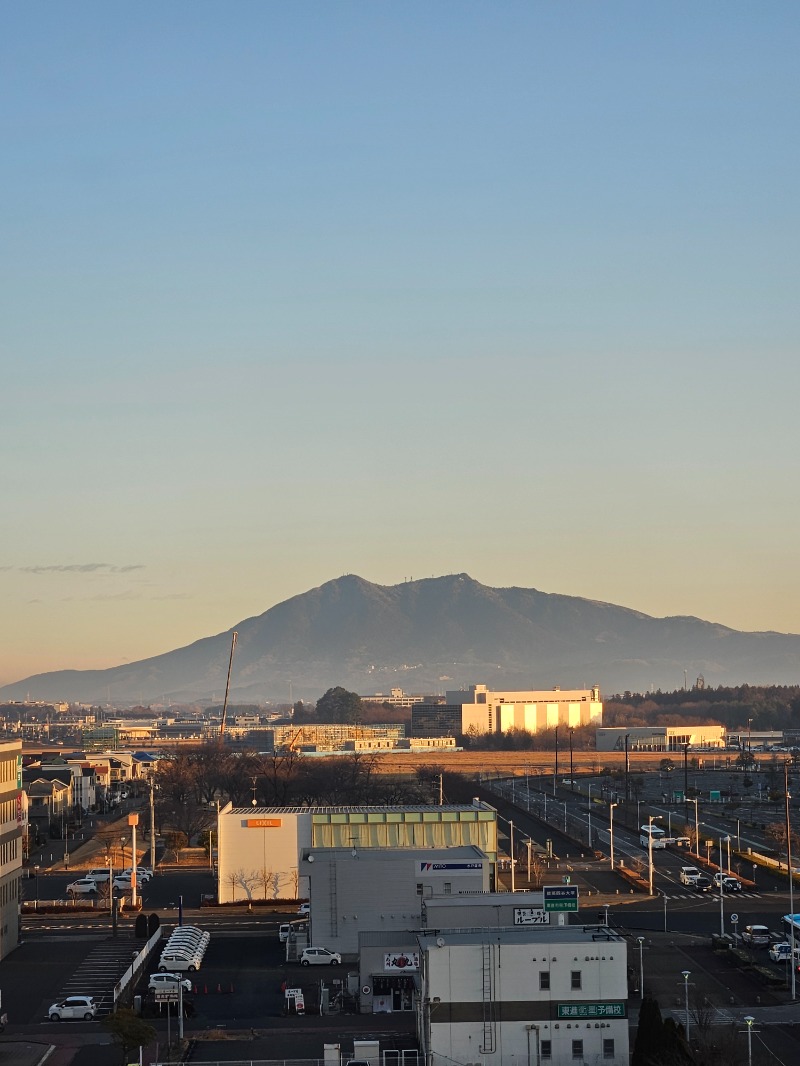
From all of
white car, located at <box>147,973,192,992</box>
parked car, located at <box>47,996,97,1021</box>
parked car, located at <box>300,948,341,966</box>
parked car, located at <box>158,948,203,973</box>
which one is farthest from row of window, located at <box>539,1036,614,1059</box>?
parked car, located at <box>158,948,203,973</box>

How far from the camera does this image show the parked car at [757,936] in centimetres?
3925

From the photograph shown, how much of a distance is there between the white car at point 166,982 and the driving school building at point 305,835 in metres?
10.6

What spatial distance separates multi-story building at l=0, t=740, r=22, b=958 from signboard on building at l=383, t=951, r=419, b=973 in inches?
460

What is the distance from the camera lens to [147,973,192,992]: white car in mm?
32438

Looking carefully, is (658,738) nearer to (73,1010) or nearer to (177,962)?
(177,962)

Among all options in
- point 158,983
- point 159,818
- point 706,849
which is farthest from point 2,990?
point 159,818

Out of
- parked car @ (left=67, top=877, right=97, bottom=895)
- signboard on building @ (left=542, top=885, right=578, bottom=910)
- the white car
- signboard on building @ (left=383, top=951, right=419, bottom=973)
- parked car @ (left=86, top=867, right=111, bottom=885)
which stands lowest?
parked car @ (left=67, top=877, right=97, bottom=895)

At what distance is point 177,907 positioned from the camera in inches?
1898

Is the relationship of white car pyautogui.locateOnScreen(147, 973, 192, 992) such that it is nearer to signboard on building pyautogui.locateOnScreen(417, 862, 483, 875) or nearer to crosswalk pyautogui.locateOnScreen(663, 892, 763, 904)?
signboard on building pyautogui.locateOnScreen(417, 862, 483, 875)

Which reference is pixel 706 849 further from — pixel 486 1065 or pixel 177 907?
pixel 486 1065

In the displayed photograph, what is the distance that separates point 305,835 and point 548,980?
2208cm

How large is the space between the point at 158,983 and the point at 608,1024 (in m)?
11.7

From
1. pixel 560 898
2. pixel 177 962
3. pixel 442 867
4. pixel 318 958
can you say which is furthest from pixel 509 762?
pixel 560 898

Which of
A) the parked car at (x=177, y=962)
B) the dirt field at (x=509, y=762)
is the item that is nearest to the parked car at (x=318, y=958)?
the parked car at (x=177, y=962)
